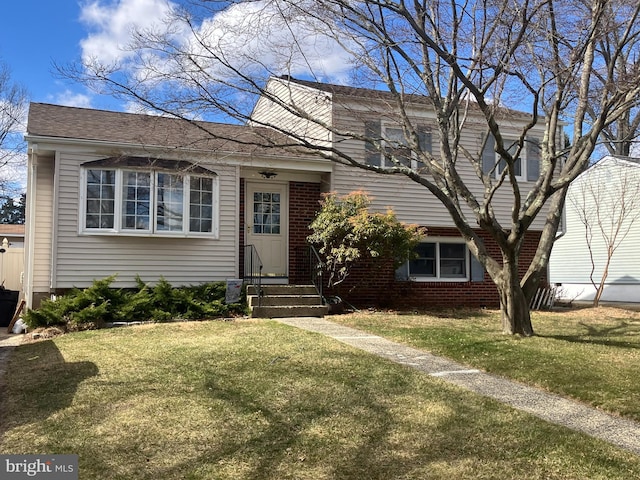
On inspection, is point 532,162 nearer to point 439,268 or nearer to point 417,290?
point 439,268

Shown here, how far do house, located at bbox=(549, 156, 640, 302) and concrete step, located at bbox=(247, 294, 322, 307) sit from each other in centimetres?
1131

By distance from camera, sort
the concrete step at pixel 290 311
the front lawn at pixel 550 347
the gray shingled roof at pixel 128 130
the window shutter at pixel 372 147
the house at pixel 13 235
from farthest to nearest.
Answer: the house at pixel 13 235 < the window shutter at pixel 372 147 < the gray shingled roof at pixel 128 130 < the concrete step at pixel 290 311 < the front lawn at pixel 550 347

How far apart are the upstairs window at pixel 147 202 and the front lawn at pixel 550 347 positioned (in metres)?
3.67

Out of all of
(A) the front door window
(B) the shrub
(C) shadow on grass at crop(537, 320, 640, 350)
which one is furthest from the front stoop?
(C) shadow on grass at crop(537, 320, 640, 350)

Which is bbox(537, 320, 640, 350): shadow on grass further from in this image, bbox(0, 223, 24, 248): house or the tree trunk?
bbox(0, 223, 24, 248): house

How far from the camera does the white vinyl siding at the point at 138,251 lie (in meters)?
10.8

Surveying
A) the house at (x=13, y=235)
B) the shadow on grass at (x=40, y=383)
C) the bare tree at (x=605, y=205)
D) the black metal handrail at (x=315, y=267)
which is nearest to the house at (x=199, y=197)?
the black metal handrail at (x=315, y=267)

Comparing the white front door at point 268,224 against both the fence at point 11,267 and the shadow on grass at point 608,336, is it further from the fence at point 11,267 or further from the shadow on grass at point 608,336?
the fence at point 11,267

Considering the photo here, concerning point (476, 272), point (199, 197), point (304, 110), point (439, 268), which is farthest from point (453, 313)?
point (199, 197)

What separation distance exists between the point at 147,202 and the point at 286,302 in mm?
3501

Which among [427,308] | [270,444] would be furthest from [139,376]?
[427,308]

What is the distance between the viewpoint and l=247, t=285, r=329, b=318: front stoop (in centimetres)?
1080

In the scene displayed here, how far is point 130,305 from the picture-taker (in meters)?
10.1

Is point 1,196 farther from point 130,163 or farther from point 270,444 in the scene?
point 270,444
